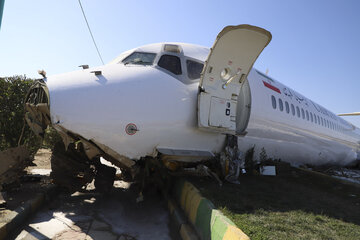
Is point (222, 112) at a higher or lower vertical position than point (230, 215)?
higher

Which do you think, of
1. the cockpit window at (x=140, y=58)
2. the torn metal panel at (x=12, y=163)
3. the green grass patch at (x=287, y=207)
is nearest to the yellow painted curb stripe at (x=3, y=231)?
the torn metal panel at (x=12, y=163)

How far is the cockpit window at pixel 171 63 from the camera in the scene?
5.38 meters

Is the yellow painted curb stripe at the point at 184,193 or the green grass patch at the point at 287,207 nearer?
the green grass patch at the point at 287,207

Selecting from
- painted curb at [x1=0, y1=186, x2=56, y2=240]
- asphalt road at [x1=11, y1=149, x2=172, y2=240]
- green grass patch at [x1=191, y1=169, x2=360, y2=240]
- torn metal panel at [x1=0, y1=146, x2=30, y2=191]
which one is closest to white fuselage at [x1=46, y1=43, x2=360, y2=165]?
green grass patch at [x1=191, y1=169, x2=360, y2=240]

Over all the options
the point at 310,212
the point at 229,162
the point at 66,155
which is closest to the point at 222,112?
the point at 229,162

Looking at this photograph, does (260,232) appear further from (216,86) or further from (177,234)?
(216,86)

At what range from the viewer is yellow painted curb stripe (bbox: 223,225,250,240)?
271cm

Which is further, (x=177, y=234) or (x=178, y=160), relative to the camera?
(x=178, y=160)

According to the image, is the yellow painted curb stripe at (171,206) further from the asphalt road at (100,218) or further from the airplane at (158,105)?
the airplane at (158,105)

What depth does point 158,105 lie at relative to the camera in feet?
15.6

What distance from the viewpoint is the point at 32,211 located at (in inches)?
183

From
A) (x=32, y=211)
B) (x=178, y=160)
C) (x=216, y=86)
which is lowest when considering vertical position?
(x=32, y=211)

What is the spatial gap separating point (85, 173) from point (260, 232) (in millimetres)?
3727

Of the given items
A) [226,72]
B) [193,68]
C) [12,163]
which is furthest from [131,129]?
[12,163]
